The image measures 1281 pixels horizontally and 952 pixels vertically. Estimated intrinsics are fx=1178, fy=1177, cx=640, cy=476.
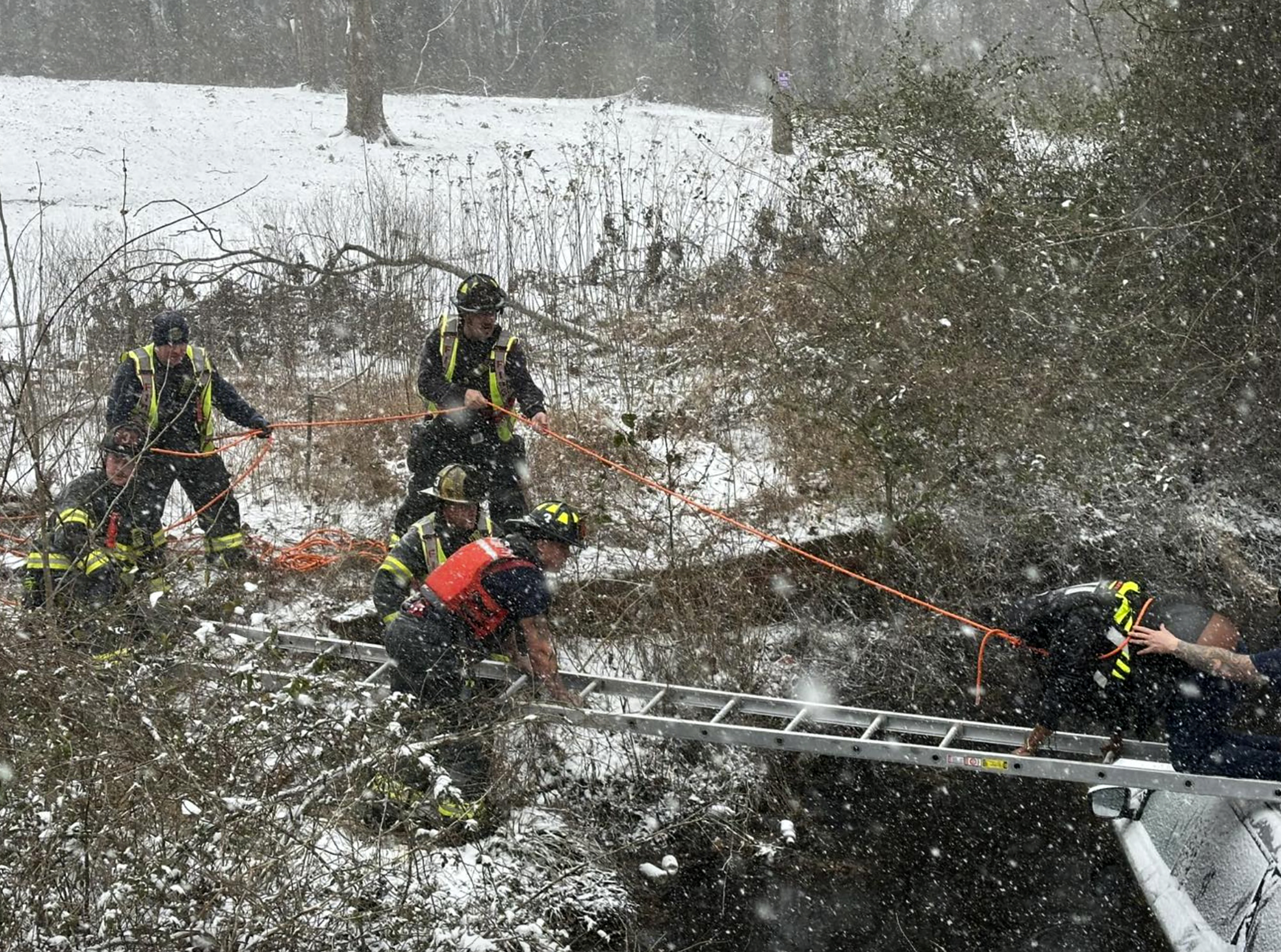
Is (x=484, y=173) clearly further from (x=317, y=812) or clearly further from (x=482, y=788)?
(x=317, y=812)

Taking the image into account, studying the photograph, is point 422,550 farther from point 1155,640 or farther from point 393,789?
point 1155,640

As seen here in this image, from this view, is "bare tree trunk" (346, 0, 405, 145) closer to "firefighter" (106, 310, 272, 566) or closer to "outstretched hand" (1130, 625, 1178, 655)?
"firefighter" (106, 310, 272, 566)

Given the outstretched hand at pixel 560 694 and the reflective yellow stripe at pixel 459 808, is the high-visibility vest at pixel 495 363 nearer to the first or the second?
the outstretched hand at pixel 560 694

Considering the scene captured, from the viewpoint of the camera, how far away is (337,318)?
465 inches

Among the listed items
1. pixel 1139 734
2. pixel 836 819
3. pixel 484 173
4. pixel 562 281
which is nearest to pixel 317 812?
pixel 836 819

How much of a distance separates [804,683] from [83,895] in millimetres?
4231

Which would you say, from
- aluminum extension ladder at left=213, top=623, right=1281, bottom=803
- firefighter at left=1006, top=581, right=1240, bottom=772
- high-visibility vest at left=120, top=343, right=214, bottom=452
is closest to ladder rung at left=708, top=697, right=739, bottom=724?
aluminum extension ladder at left=213, top=623, right=1281, bottom=803

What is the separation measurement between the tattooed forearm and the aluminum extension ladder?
1.37 ft

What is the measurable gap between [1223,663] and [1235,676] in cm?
7

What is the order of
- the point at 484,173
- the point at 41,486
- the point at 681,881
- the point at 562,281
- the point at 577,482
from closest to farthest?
the point at 41,486, the point at 681,881, the point at 577,482, the point at 562,281, the point at 484,173

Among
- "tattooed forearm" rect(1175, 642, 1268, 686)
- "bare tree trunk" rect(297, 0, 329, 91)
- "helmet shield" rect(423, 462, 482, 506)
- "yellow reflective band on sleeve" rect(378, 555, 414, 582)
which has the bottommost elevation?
"yellow reflective band on sleeve" rect(378, 555, 414, 582)

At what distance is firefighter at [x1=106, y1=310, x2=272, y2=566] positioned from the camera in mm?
7105

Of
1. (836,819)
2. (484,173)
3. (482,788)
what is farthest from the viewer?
(484,173)

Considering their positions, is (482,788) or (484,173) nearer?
(482,788)
